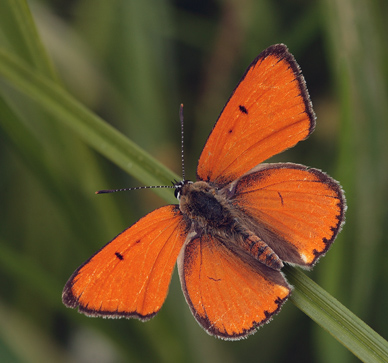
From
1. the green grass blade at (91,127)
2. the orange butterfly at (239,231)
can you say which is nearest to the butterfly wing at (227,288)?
the orange butterfly at (239,231)

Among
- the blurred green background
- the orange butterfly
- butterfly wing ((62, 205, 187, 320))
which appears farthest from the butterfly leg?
the blurred green background

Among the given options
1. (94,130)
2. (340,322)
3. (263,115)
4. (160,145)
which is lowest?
(160,145)

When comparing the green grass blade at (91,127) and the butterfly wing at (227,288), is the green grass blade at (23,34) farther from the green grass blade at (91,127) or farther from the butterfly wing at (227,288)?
the butterfly wing at (227,288)

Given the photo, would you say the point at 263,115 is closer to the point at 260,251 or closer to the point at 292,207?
the point at 292,207

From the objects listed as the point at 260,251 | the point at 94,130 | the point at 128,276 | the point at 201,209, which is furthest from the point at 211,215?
the point at 94,130

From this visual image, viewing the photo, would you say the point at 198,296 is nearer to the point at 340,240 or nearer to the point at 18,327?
the point at 340,240
